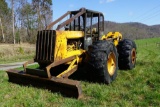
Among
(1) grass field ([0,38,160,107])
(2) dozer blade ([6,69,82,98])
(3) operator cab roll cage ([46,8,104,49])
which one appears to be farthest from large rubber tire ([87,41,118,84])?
(2) dozer blade ([6,69,82,98])

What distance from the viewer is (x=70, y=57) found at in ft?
23.3

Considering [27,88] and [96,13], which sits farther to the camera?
[96,13]

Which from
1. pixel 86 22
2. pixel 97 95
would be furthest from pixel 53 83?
pixel 86 22

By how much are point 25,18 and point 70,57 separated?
4310 centimetres

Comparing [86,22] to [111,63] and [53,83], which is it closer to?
[111,63]

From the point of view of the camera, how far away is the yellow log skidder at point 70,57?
6391mm

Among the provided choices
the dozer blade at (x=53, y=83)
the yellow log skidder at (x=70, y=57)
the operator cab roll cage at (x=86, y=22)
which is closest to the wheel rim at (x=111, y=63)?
the yellow log skidder at (x=70, y=57)

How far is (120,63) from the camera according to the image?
31.2 feet

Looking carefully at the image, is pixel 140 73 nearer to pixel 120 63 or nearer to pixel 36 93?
pixel 120 63

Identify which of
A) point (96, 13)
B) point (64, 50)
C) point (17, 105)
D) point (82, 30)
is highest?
point (96, 13)

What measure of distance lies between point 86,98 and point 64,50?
1863mm

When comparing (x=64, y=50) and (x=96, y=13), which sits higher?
(x=96, y=13)

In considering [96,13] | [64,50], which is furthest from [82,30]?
[64,50]

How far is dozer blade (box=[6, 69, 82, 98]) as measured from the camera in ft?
19.3
